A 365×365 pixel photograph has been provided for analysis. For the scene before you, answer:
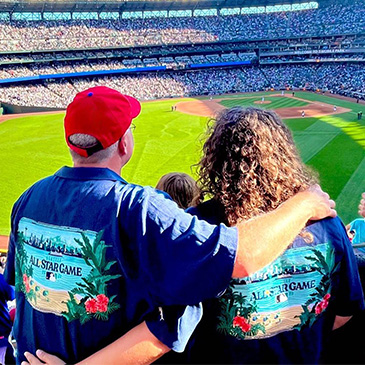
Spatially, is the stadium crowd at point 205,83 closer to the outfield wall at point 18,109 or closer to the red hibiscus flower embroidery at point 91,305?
the outfield wall at point 18,109

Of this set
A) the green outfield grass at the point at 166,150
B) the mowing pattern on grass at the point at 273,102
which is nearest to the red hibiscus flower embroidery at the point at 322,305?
the green outfield grass at the point at 166,150

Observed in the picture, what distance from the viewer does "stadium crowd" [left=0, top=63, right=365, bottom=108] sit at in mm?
50125

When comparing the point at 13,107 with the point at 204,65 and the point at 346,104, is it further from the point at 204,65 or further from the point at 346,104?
the point at 346,104

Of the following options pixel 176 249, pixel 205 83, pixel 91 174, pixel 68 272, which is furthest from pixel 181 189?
pixel 205 83

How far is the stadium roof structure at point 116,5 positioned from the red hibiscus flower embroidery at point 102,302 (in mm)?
59897

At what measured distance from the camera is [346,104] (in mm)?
41812

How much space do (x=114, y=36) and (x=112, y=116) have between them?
213 ft

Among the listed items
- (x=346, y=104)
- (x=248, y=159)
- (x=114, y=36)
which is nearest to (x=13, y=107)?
(x=114, y=36)

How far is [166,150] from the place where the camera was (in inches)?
1089

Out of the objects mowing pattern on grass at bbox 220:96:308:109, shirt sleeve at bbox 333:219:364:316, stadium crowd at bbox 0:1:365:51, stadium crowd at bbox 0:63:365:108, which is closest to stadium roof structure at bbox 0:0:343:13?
stadium crowd at bbox 0:1:365:51

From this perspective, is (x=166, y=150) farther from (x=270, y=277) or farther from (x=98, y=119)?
(x=98, y=119)

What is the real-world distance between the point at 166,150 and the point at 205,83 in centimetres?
3606

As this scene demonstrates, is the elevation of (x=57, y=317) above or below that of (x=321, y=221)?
below

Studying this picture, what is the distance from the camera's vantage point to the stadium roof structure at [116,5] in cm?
5562
